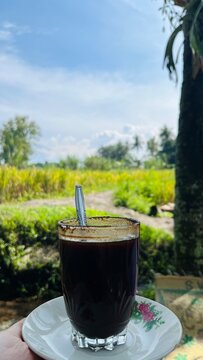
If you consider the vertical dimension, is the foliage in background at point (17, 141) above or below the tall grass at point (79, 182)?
above

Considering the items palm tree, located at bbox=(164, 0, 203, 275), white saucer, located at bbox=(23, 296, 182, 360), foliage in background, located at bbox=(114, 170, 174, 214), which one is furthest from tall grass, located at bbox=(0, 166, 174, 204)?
white saucer, located at bbox=(23, 296, 182, 360)

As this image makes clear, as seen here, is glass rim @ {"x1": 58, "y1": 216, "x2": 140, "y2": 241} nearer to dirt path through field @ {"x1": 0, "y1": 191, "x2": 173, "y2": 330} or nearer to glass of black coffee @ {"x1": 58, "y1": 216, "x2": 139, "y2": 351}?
glass of black coffee @ {"x1": 58, "y1": 216, "x2": 139, "y2": 351}

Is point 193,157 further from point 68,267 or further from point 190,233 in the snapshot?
point 68,267

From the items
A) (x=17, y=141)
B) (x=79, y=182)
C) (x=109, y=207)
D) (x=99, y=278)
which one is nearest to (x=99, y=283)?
(x=99, y=278)

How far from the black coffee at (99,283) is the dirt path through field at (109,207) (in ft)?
9.27

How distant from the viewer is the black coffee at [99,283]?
0.61 meters

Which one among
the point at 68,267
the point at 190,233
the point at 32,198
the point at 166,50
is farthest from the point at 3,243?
the point at 68,267

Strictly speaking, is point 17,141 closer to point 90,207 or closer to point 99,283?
point 90,207

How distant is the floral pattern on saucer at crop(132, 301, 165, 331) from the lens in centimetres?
67

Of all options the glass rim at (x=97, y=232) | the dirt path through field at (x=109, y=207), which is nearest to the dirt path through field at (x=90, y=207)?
the dirt path through field at (x=109, y=207)

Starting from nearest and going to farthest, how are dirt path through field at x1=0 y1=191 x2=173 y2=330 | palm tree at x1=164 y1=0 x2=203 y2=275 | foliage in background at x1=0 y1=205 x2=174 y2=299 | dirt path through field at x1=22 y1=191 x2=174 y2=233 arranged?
palm tree at x1=164 y1=0 x2=203 y2=275 < dirt path through field at x1=0 y1=191 x2=173 y2=330 < foliage in background at x1=0 y1=205 x2=174 y2=299 < dirt path through field at x1=22 y1=191 x2=174 y2=233

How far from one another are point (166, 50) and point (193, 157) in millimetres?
749

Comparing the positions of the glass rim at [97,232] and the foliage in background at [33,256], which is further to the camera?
the foliage in background at [33,256]

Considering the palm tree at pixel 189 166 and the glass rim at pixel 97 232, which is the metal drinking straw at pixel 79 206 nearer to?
the glass rim at pixel 97 232
